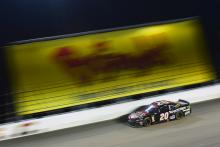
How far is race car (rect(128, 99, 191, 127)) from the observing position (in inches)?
335

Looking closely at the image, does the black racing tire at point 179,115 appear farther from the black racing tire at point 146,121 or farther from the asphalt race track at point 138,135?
the black racing tire at point 146,121

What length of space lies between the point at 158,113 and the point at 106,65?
175 centimetres

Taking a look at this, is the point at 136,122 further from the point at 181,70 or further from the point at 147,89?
the point at 181,70

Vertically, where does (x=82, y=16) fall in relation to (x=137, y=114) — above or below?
above

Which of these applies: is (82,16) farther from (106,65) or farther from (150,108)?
(150,108)

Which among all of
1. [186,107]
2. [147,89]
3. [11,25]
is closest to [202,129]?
[186,107]

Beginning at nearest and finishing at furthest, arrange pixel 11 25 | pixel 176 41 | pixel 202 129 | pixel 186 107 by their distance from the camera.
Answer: pixel 202 129, pixel 186 107, pixel 11 25, pixel 176 41

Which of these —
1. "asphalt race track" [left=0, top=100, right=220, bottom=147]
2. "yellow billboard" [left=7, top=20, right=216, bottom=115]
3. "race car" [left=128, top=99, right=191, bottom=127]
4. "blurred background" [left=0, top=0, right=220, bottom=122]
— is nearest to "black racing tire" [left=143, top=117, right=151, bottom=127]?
"race car" [left=128, top=99, right=191, bottom=127]

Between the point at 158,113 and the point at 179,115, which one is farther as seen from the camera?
the point at 179,115

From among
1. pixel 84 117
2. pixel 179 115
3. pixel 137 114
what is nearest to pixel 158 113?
pixel 137 114

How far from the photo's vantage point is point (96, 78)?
31.6 feet

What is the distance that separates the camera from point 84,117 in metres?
8.71

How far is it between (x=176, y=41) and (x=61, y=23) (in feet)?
8.23

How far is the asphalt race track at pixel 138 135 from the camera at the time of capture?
307 inches
